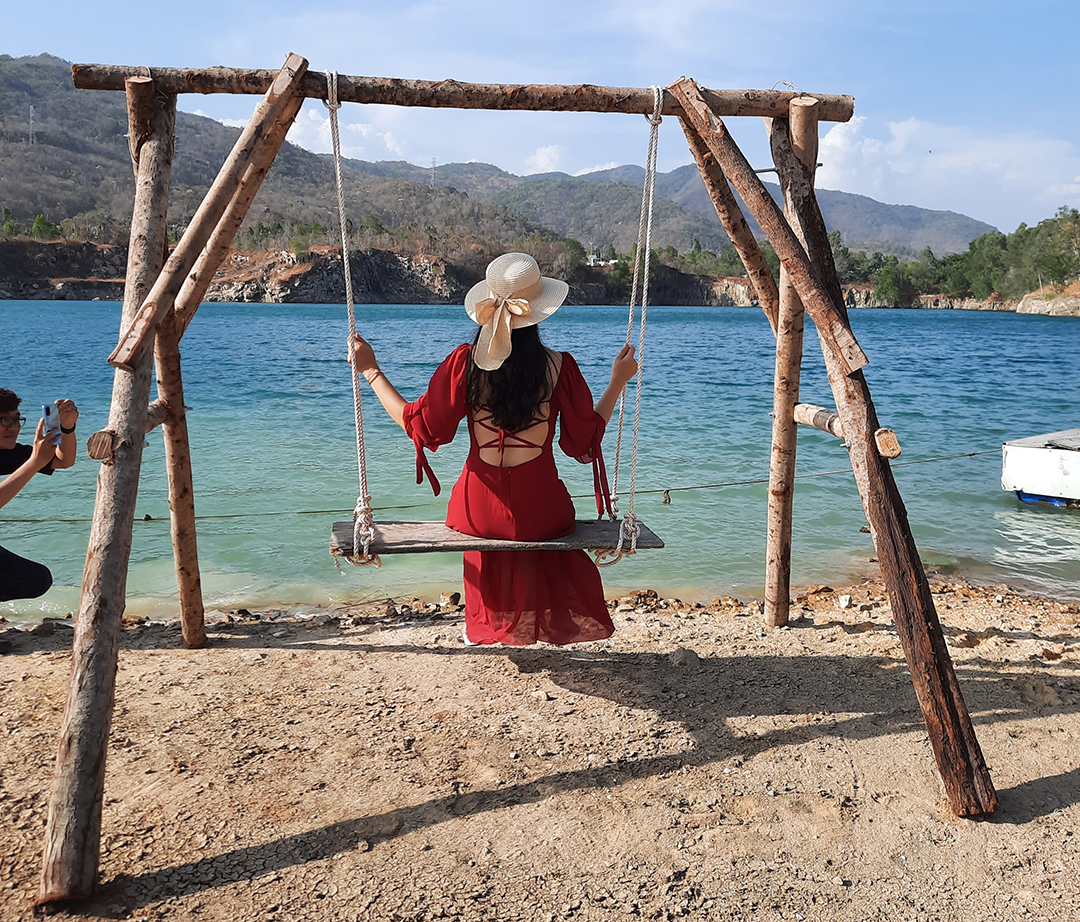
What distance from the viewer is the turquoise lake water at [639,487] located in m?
6.85

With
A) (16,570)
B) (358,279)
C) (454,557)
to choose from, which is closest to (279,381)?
(454,557)

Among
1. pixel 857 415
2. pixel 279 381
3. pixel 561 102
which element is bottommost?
pixel 279 381

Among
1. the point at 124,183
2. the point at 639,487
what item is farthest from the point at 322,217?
the point at 639,487

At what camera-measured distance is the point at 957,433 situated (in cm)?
1595

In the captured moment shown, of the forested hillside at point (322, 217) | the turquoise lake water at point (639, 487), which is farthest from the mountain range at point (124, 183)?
the turquoise lake water at point (639, 487)

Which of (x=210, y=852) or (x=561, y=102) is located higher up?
(x=561, y=102)

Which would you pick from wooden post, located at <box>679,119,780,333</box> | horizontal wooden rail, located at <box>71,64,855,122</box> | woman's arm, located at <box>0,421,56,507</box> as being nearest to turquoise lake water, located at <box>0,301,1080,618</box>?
wooden post, located at <box>679,119,780,333</box>

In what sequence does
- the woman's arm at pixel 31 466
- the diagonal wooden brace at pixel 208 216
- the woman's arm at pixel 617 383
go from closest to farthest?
the diagonal wooden brace at pixel 208 216, the woman's arm at pixel 31 466, the woman's arm at pixel 617 383

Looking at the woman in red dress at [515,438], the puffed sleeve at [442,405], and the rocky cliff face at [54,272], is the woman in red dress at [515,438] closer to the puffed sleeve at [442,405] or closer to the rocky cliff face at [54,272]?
the puffed sleeve at [442,405]

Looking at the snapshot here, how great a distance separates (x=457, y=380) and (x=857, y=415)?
1.47 m

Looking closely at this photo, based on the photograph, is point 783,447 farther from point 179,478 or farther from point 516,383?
point 179,478

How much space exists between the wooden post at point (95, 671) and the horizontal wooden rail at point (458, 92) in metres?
0.99

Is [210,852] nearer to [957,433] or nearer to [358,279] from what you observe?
[957,433]

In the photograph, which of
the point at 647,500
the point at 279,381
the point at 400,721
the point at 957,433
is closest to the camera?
the point at 400,721
